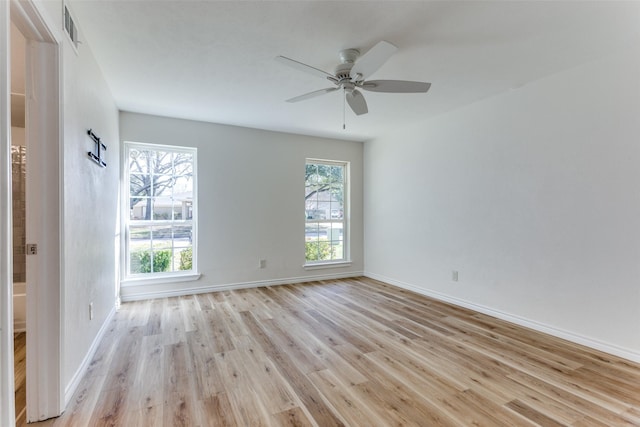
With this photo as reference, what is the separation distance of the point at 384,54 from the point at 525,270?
259 centimetres

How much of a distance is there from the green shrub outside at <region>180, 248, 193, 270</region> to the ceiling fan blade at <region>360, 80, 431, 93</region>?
3.41 metres

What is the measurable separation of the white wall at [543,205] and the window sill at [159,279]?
3.23 meters

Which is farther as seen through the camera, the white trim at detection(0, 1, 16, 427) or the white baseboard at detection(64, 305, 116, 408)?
the white baseboard at detection(64, 305, 116, 408)

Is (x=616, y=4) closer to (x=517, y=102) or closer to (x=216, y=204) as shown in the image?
(x=517, y=102)

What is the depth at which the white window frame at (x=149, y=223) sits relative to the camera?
398 cm

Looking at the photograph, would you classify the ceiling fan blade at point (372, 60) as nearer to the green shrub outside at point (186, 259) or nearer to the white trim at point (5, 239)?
the white trim at point (5, 239)

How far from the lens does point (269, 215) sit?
4.80 metres

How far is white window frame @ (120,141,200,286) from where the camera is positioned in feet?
13.1

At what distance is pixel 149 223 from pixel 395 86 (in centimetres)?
364

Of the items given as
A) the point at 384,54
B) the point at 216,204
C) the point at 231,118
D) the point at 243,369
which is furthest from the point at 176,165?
the point at 384,54

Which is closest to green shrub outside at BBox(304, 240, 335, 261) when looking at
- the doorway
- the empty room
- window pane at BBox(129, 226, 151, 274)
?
the empty room

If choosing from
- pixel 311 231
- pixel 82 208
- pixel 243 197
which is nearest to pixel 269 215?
pixel 243 197

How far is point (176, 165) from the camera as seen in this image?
14.3 ft

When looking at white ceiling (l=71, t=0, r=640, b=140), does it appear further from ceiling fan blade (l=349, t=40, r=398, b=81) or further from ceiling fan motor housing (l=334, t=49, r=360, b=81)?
ceiling fan blade (l=349, t=40, r=398, b=81)
